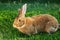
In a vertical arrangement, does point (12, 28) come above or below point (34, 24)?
below

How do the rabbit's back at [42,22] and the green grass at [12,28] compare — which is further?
the rabbit's back at [42,22]

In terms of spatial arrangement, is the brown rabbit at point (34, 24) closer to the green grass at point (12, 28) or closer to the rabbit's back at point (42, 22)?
the rabbit's back at point (42, 22)

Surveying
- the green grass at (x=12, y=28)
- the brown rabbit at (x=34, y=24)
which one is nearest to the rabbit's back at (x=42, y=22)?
the brown rabbit at (x=34, y=24)

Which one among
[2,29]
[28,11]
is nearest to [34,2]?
[28,11]

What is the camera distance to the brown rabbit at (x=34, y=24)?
18.2 feet

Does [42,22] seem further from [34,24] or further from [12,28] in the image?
[12,28]

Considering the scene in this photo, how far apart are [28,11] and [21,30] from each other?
1.65 m

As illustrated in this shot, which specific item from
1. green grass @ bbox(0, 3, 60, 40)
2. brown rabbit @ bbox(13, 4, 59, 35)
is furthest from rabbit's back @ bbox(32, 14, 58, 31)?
green grass @ bbox(0, 3, 60, 40)

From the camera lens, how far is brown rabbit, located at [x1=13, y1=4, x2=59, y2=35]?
18.2ft

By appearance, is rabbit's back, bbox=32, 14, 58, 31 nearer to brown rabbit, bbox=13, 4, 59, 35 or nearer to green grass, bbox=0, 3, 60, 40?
brown rabbit, bbox=13, 4, 59, 35

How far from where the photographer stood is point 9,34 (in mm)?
5676

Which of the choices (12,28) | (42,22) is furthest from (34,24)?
(12,28)

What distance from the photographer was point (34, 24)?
5.60 metres

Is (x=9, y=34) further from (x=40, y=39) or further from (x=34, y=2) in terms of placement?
(x=34, y=2)
